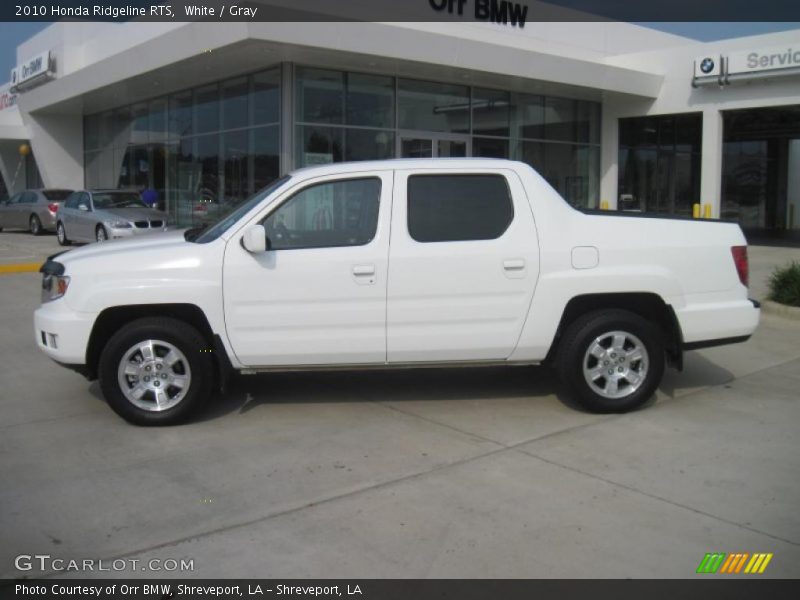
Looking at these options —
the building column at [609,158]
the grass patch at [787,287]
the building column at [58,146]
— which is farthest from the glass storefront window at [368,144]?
the building column at [58,146]

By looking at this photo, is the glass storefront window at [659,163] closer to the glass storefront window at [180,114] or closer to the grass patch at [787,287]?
the glass storefront window at [180,114]

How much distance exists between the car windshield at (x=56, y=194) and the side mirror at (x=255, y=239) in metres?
21.1

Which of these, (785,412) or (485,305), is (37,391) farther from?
(785,412)

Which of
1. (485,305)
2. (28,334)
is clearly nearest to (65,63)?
(28,334)

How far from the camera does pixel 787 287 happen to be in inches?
411

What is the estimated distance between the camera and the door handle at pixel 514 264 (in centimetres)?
588

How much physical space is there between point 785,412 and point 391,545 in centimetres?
386

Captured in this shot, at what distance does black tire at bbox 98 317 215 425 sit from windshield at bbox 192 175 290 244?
0.66m

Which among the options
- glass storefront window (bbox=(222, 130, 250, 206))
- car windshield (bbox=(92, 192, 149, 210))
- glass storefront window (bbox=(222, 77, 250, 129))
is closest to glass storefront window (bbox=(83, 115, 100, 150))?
car windshield (bbox=(92, 192, 149, 210))

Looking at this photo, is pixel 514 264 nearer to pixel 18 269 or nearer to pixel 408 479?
pixel 408 479

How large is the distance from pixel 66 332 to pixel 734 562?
14.9 ft

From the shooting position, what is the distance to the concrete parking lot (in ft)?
12.8

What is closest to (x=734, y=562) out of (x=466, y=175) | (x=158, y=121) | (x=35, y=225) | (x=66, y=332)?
(x=466, y=175)

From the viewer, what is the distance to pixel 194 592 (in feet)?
11.6
